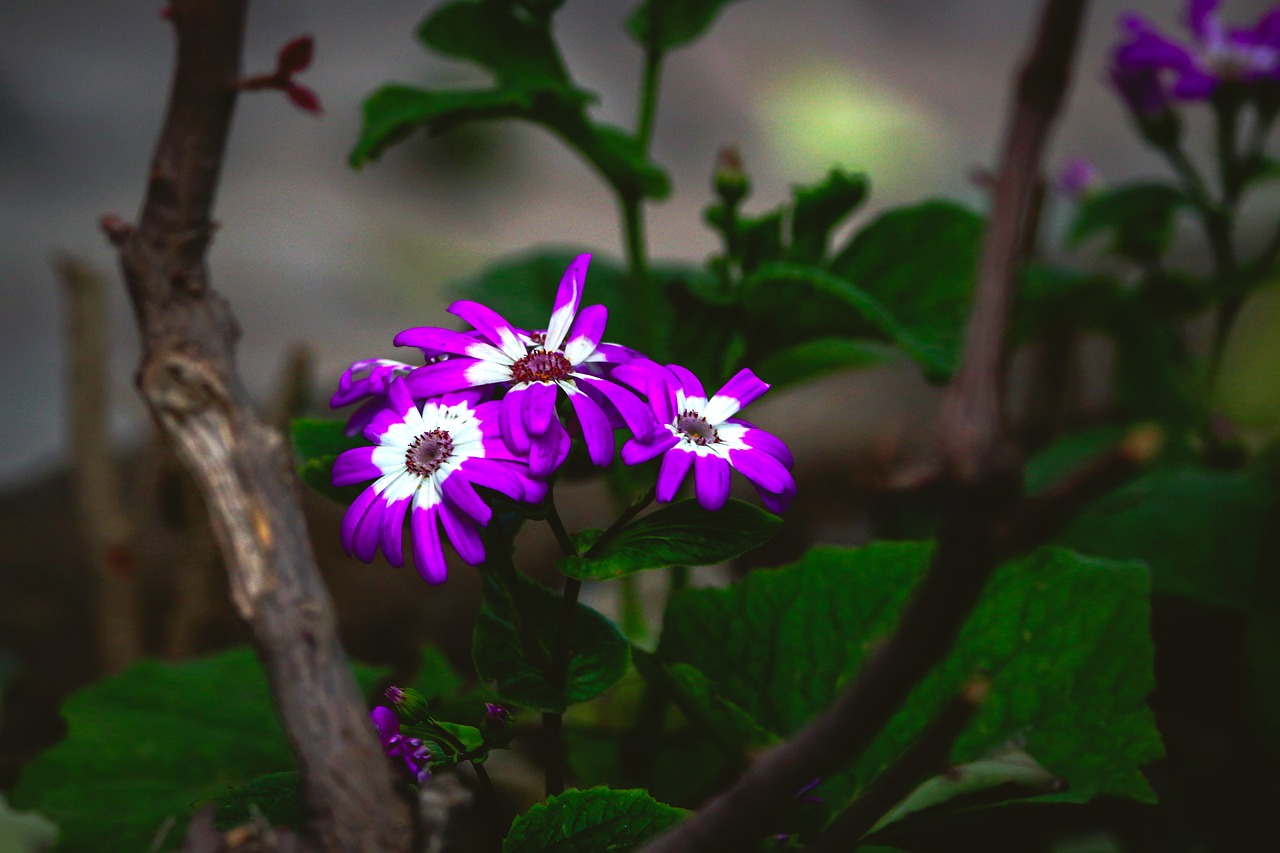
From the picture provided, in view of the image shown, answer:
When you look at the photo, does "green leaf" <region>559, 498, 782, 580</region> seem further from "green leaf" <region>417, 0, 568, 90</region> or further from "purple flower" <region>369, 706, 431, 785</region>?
"green leaf" <region>417, 0, 568, 90</region>

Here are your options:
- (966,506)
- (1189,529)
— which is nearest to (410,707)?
(966,506)

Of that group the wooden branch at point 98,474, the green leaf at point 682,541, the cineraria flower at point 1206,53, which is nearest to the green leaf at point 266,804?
the green leaf at point 682,541

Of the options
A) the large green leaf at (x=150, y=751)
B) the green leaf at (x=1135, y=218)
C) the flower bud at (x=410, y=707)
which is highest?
the green leaf at (x=1135, y=218)

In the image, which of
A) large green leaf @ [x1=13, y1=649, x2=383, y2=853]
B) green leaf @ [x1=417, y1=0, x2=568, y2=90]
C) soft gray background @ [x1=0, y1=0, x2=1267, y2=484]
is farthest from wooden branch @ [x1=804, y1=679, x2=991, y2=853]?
soft gray background @ [x1=0, y1=0, x2=1267, y2=484]

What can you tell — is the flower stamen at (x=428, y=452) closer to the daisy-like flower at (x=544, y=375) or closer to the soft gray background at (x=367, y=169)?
the daisy-like flower at (x=544, y=375)

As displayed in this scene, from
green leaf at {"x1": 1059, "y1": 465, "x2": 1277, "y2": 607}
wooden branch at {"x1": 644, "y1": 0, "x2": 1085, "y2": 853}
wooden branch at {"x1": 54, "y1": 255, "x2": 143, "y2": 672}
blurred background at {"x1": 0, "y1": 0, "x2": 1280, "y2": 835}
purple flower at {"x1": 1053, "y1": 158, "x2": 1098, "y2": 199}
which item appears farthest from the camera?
blurred background at {"x1": 0, "y1": 0, "x2": 1280, "y2": 835}

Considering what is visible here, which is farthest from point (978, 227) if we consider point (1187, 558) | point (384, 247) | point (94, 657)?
point (384, 247)

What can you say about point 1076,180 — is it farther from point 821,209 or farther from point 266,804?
point 266,804
